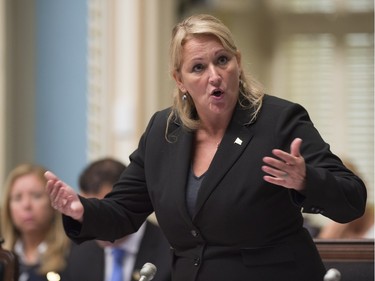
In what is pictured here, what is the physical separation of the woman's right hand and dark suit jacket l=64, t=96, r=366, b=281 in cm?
21

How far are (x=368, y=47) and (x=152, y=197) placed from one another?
215 inches

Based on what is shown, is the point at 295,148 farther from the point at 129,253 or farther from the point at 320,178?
the point at 129,253

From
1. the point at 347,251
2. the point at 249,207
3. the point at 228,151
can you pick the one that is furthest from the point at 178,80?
the point at 347,251

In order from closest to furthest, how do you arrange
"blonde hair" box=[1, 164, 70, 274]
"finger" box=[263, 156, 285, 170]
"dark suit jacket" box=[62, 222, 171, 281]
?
1. "finger" box=[263, 156, 285, 170]
2. "dark suit jacket" box=[62, 222, 171, 281]
3. "blonde hair" box=[1, 164, 70, 274]

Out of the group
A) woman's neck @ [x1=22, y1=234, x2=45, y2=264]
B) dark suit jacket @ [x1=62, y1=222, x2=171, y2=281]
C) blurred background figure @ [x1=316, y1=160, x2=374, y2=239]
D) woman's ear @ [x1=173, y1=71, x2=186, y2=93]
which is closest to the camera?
woman's ear @ [x1=173, y1=71, x2=186, y2=93]

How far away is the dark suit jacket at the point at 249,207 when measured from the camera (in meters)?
2.99

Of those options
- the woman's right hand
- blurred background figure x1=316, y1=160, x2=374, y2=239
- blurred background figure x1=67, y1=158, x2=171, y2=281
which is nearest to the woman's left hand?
the woman's right hand

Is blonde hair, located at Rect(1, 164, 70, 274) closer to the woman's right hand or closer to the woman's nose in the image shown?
the woman's right hand

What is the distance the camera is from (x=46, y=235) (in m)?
5.16

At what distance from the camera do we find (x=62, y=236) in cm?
508

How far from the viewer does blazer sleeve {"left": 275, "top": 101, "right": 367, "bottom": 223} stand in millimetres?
2855

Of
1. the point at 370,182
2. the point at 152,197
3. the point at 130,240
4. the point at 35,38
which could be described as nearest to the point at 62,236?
the point at 130,240

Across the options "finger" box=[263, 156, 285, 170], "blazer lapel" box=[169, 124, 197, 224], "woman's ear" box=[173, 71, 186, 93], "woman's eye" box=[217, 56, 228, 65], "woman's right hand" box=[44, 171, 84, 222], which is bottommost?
"woman's right hand" box=[44, 171, 84, 222]

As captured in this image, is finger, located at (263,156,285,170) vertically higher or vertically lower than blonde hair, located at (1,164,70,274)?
higher
